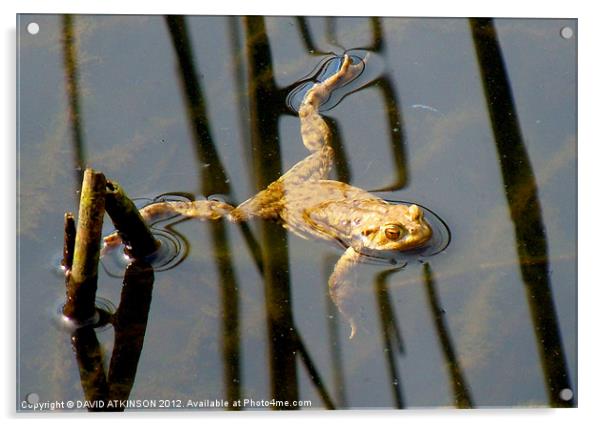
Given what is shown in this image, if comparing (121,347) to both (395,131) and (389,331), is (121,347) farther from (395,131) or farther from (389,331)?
(395,131)

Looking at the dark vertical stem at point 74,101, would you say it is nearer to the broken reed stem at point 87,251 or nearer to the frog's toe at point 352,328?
the broken reed stem at point 87,251

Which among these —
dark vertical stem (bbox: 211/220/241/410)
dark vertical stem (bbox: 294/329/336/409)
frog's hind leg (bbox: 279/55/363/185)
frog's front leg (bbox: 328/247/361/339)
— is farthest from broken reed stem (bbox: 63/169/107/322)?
frog's hind leg (bbox: 279/55/363/185)

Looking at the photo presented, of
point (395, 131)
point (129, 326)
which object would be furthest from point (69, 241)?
point (395, 131)

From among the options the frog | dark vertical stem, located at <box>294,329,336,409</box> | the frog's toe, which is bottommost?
dark vertical stem, located at <box>294,329,336,409</box>

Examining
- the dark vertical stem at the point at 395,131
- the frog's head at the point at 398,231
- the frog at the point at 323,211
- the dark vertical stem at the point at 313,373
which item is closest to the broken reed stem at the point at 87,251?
the frog at the point at 323,211

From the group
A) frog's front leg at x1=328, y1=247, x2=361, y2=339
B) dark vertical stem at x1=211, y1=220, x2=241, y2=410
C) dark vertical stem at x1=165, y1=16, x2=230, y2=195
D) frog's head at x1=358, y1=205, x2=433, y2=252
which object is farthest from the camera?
dark vertical stem at x1=165, y1=16, x2=230, y2=195

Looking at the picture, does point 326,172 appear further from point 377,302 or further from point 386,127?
point 377,302

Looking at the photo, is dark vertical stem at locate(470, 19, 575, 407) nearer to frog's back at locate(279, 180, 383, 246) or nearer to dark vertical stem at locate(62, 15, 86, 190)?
frog's back at locate(279, 180, 383, 246)
